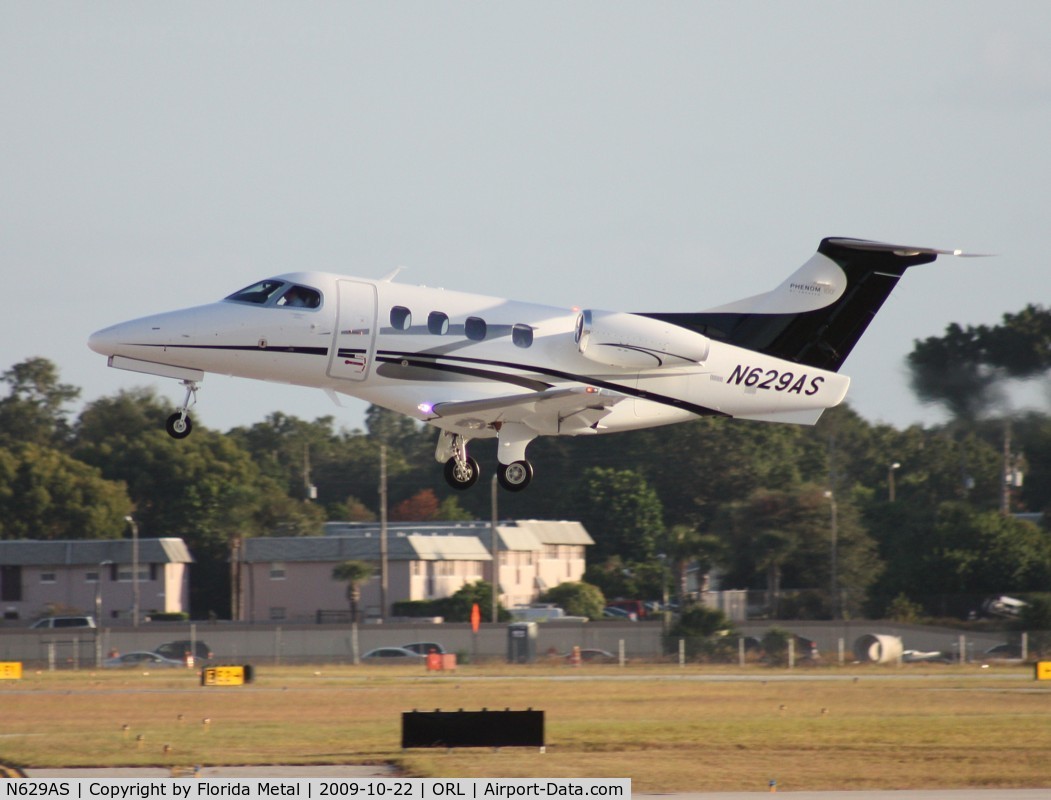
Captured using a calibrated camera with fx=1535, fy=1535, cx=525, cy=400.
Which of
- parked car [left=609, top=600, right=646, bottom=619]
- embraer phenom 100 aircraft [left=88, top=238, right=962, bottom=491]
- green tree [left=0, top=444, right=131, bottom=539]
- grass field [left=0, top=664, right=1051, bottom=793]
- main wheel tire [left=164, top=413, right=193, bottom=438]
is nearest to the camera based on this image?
main wheel tire [left=164, top=413, right=193, bottom=438]

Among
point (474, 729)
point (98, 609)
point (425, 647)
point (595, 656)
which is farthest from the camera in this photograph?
point (98, 609)

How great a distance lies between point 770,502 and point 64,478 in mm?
40491

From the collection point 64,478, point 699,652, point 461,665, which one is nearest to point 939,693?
point 699,652

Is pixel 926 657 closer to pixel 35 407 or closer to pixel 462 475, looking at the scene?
pixel 462 475

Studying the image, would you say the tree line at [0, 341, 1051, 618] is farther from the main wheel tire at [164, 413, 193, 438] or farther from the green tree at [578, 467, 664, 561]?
the main wheel tire at [164, 413, 193, 438]

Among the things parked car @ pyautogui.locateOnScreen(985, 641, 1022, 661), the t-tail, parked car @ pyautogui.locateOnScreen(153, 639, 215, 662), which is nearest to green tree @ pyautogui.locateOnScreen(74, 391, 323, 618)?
parked car @ pyautogui.locateOnScreen(153, 639, 215, 662)

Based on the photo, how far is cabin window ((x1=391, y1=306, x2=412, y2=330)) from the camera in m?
24.4

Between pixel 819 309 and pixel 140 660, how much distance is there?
40311 millimetres

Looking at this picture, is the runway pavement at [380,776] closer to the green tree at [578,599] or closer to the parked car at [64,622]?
the parked car at [64,622]

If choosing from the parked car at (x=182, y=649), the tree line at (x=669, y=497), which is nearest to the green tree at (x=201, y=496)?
the tree line at (x=669, y=497)

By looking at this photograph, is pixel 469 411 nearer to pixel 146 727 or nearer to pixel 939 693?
pixel 146 727

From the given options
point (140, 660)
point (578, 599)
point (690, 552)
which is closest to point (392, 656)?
point (140, 660)

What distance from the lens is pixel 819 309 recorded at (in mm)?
27734

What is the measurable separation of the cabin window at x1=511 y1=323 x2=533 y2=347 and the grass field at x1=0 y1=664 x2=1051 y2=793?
7676 mm
